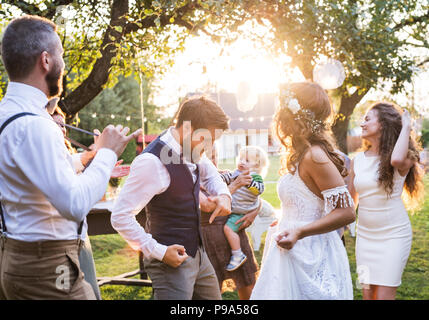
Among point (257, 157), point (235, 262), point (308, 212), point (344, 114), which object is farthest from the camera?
point (344, 114)

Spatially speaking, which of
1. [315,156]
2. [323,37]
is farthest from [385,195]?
[323,37]

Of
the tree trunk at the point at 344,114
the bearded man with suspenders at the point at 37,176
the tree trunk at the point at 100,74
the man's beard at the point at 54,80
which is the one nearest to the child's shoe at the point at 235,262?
the bearded man with suspenders at the point at 37,176

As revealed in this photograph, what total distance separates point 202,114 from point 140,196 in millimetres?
545

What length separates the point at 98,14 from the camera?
4.92 metres

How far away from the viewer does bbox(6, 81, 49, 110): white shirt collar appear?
5.16 feet

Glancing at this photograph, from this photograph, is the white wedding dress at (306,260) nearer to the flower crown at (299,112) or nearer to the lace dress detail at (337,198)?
the lace dress detail at (337,198)

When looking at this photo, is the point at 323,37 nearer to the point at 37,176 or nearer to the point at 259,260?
the point at 259,260

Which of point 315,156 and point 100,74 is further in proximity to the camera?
point 100,74

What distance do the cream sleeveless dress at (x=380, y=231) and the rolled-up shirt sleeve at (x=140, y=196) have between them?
173 cm

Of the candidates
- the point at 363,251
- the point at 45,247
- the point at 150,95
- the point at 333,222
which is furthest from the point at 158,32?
the point at 150,95

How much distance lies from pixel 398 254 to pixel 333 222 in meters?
1.23

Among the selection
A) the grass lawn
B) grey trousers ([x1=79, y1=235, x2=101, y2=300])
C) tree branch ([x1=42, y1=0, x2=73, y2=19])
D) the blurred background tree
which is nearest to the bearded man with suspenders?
grey trousers ([x1=79, y1=235, x2=101, y2=300])

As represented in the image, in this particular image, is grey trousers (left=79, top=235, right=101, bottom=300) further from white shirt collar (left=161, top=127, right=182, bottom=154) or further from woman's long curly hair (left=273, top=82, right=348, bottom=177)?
woman's long curly hair (left=273, top=82, right=348, bottom=177)

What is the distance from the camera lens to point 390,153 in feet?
10.6
